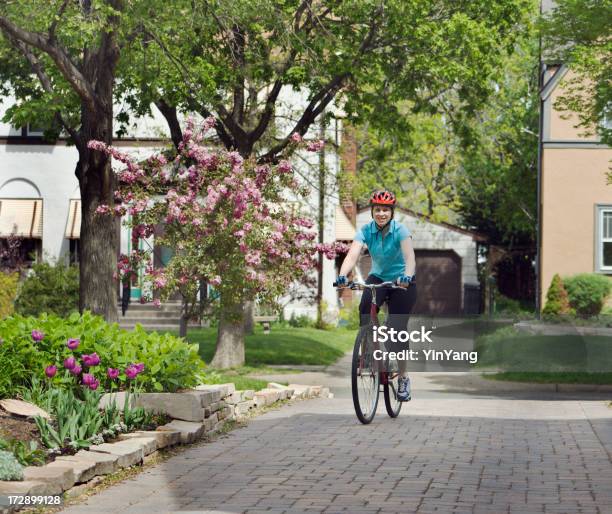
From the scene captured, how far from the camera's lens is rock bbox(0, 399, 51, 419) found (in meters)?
9.88

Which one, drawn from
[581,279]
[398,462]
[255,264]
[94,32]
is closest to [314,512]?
[398,462]

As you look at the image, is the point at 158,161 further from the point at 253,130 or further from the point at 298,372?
the point at 298,372

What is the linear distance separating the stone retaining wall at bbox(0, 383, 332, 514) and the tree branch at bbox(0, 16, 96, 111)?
464 cm

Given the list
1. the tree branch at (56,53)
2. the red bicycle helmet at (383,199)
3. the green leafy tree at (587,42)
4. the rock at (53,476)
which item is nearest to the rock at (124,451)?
the rock at (53,476)

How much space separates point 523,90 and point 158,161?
31.8 m

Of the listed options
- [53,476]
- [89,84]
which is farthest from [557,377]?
[53,476]

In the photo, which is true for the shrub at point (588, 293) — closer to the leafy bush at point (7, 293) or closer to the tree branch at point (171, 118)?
the tree branch at point (171, 118)

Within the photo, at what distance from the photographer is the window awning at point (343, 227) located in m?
40.9

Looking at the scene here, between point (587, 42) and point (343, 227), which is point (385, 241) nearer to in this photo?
point (587, 42)

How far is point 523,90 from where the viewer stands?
4869 cm

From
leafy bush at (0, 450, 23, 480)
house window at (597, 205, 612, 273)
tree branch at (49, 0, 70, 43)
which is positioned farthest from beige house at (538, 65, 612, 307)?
leafy bush at (0, 450, 23, 480)

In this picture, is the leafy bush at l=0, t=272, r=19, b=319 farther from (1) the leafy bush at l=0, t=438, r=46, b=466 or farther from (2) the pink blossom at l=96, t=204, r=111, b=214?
(1) the leafy bush at l=0, t=438, r=46, b=466

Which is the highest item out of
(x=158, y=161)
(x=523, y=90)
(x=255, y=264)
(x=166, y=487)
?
(x=523, y=90)

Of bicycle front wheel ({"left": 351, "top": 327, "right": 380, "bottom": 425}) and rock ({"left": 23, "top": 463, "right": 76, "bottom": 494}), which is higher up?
bicycle front wheel ({"left": 351, "top": 327, "right": 380, "bottom": 425})
